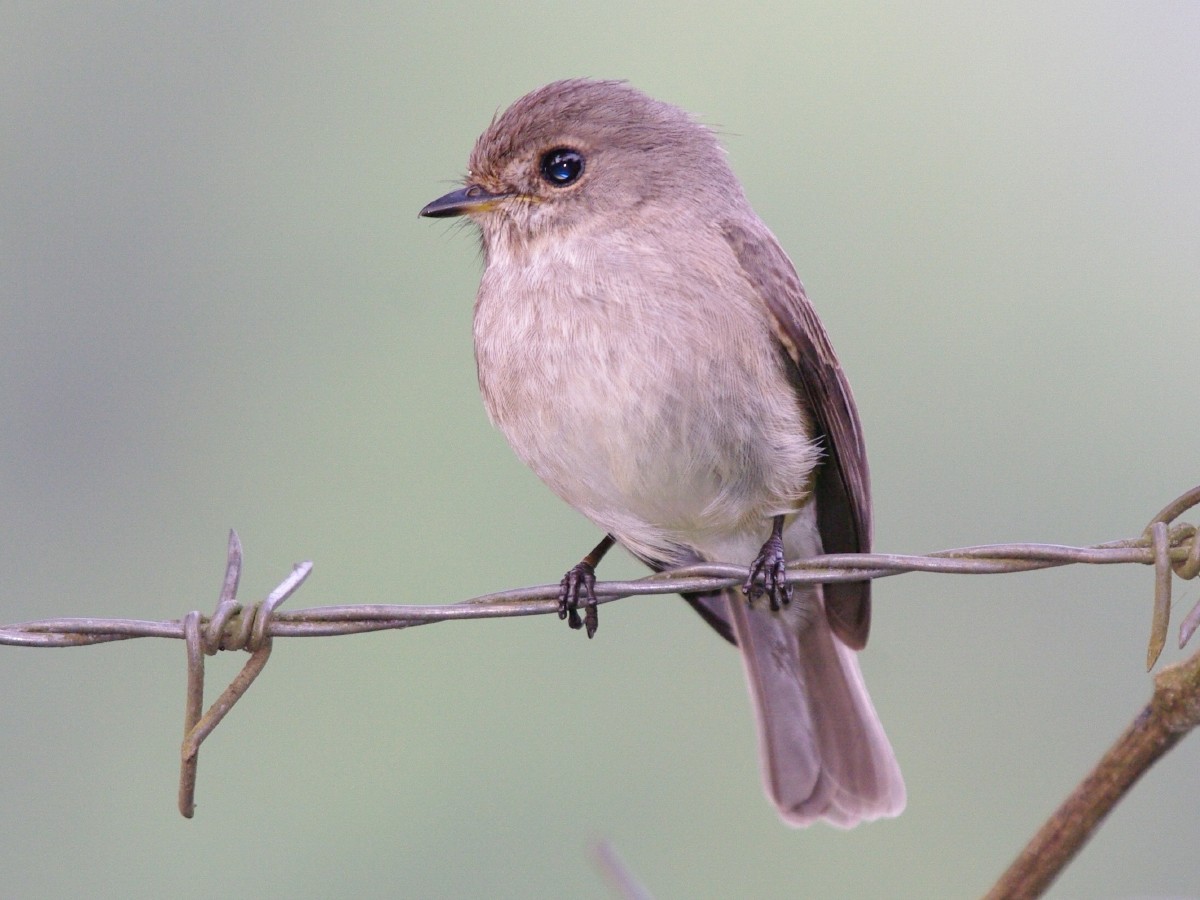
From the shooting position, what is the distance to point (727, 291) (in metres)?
3.03

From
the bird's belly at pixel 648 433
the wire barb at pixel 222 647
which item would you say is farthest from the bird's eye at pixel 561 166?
the wire barb at pixel 222 647

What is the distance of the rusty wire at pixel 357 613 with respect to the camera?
1989 millimetres

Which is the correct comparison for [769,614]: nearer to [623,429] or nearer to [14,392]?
[623,429]

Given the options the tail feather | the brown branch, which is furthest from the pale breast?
the brown branch

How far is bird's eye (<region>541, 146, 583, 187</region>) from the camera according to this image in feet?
11.0

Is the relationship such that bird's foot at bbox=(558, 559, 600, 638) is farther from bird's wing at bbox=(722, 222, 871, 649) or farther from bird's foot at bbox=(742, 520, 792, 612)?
bird's wing at bbox=(722, 222, 871, 649)

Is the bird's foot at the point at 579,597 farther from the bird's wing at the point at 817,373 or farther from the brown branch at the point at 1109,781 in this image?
the brown branch at the point at 1109,781

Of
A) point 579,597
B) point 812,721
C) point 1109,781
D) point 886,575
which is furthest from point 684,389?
point 1109,781

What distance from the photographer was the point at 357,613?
2154 mm

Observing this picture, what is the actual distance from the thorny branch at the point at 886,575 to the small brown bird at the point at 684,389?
554 mm

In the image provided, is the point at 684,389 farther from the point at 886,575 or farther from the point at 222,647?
the point at 222,647

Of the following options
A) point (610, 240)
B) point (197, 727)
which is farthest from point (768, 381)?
point (197, 727)

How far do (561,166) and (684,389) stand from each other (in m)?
0.78

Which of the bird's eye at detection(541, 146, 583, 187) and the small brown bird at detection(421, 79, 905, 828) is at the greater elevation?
the bird's eye at detection(541, 146, 583, 187)
